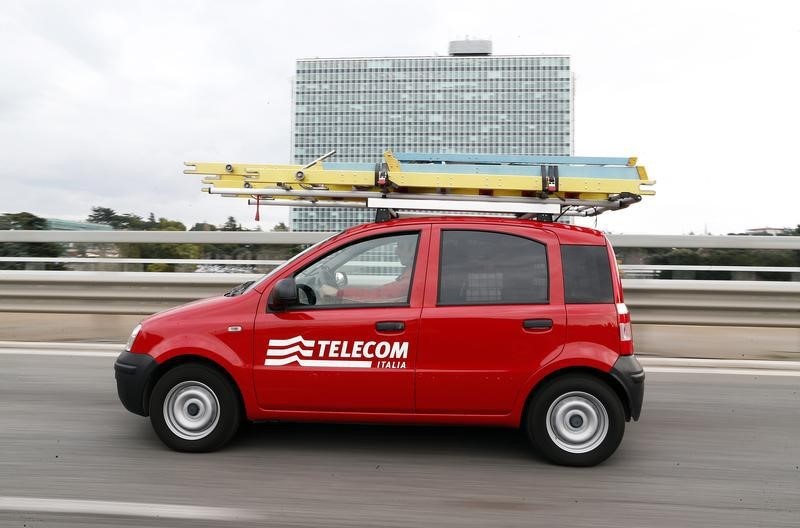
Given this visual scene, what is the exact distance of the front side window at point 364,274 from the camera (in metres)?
4.41

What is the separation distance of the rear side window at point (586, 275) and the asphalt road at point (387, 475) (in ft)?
3.57

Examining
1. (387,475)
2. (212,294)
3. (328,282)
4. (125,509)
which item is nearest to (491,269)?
(328,282)

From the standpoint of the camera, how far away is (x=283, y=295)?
427cm

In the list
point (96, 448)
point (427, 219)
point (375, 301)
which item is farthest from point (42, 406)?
point (427, 219)

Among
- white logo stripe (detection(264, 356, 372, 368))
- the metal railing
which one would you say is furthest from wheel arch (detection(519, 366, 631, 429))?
the metal railing

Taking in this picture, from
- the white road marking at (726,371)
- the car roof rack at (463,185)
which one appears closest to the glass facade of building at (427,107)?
the car roof rack at (463,185)

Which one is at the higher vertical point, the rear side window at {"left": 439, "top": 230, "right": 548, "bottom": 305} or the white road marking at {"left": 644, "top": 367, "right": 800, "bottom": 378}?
the rear side window at {"left": 439, "top": 230, "right": 548, "bottom": 305}

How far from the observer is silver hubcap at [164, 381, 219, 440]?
14.4ft

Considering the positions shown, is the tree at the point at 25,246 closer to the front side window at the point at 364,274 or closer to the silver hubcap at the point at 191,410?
the silver hubcap at the point at 191,410

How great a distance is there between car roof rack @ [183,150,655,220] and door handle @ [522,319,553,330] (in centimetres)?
86

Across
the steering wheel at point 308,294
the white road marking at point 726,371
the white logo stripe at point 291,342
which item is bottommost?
the white road marking at point 726,371

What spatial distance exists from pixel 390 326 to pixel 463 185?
3.79 ft

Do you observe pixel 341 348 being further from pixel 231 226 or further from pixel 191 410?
pixel 231 226

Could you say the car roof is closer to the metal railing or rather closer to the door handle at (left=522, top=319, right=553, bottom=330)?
the door handle at (left=522, top=319, right=553, bottom=330)
